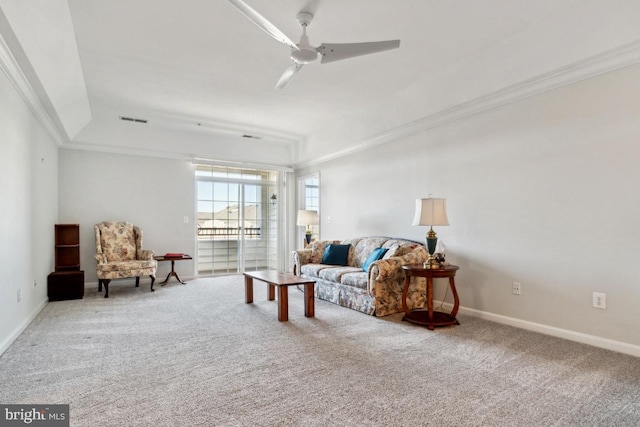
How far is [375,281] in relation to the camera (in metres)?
3.87

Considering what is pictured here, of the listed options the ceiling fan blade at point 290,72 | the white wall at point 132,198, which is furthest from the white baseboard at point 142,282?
the ceiling fan blade at point 290,72

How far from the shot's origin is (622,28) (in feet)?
9.09

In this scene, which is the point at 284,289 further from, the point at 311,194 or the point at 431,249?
the point at 311,194

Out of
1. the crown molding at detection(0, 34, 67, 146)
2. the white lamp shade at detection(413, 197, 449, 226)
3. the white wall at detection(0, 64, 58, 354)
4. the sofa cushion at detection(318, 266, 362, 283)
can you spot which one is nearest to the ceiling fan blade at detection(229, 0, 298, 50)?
the crown molding at detection(0, 34, 67, 146)

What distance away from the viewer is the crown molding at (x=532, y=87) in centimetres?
285

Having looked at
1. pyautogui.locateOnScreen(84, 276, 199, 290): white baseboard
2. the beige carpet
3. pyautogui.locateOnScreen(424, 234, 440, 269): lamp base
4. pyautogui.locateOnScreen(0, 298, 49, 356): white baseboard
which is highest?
pyautogui.locateOnScreen(424, 234, 440, 269): lamp base

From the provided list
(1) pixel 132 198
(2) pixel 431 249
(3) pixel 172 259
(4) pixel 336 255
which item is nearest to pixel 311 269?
(4) pixel 336 255

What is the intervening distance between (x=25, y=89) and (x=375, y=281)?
13.0 ft

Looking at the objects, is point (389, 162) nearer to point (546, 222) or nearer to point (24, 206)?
Answer: point (546, 222)

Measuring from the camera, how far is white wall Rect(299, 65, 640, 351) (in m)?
2.87

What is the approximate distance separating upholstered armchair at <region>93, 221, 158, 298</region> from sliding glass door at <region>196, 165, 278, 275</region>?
1.25m

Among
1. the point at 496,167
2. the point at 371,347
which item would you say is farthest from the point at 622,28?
the point at 371,347

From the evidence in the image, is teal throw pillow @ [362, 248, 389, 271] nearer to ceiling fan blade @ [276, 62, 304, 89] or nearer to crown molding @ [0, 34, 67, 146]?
ceiling fan blade @ [276, 62, 304, 89]

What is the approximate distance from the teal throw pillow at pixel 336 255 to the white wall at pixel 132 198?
9.36 ft
